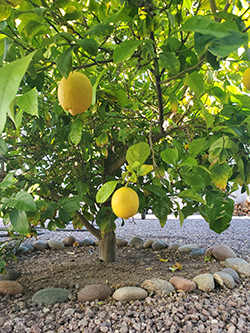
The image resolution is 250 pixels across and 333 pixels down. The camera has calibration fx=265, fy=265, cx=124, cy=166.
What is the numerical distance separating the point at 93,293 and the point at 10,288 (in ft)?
2.01

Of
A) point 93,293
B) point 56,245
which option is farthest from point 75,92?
point 56,245

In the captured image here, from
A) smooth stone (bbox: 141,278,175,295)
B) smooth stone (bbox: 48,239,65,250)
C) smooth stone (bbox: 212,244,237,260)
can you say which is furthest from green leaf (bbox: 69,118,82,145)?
smooth stone (bbox: 48,239,65,250)

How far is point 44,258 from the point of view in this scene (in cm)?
295

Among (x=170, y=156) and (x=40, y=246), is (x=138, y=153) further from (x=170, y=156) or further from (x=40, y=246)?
(x=40, y=246)

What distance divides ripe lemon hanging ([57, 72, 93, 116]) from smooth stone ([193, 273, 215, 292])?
1.76 meters

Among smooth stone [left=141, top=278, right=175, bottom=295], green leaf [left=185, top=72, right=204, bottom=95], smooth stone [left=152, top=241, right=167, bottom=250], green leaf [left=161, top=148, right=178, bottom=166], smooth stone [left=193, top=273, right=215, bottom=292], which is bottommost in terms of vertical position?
smooth stone [left=152, top=241, right=167, bottom=250]

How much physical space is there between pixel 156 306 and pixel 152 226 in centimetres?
430

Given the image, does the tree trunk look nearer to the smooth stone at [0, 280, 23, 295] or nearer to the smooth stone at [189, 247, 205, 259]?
the smooth stone at [0, 280, 23, 295]

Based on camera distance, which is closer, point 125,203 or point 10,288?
point 125,203

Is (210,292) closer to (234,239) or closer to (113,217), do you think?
(113,217)

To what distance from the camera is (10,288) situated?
1.86 m

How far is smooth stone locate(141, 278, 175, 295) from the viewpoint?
1.80 m

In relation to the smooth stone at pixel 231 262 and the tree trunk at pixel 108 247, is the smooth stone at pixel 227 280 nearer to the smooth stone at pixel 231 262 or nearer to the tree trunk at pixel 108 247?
the smooth stone at pixel 231 262

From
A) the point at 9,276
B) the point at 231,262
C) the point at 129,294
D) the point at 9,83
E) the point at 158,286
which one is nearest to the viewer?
the point at 9,83
